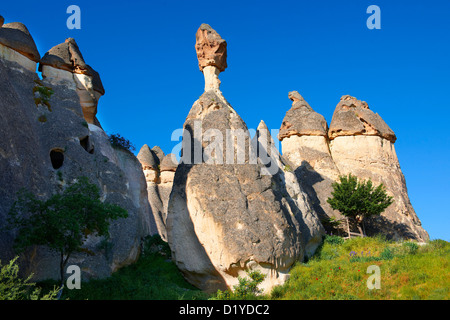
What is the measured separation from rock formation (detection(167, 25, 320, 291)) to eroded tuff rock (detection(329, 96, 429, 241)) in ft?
29.6

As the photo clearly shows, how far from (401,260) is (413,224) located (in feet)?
33.7

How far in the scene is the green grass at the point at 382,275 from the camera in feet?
40.2

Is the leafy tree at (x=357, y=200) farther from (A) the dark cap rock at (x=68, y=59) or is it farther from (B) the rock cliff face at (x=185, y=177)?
(A) the dark cap rock at (x=68, y=59)

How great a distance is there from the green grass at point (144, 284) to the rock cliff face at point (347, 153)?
995 cm

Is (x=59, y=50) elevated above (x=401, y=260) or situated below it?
above

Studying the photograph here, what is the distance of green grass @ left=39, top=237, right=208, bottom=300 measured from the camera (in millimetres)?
13289

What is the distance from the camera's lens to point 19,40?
1758cm

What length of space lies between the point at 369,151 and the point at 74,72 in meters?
17.4

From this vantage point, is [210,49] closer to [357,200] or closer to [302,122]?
[302,122]

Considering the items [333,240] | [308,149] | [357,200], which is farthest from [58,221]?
[308,149]

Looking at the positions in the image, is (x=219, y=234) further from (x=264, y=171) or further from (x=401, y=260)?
(x=401, y=260)

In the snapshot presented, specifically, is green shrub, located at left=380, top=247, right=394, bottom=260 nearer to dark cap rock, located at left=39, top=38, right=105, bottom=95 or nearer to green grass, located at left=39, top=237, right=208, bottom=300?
green grass, located at left=39, top=237, right=208, bottom=300

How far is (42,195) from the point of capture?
47.6 feet
